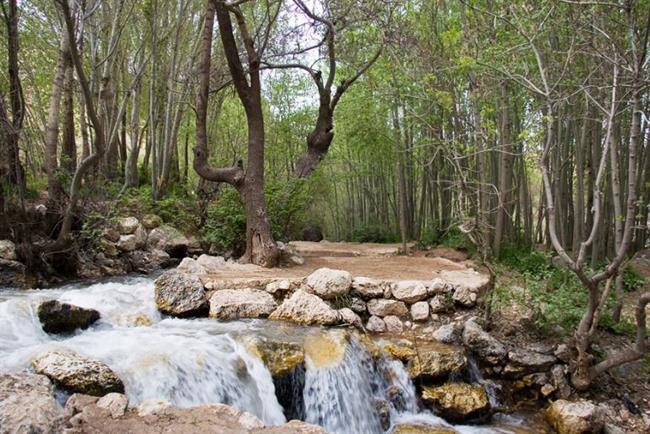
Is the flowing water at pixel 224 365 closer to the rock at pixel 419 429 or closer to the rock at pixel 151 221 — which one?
the rock at pixel 419 429

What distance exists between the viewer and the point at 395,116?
38.8ft

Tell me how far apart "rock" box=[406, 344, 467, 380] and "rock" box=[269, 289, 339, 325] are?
1.07m

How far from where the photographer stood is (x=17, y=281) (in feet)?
21.4

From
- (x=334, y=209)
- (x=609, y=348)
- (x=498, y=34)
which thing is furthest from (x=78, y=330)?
(x=334, y=209)

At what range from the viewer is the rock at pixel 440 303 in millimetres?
6000

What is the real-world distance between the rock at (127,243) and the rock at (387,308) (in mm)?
5144

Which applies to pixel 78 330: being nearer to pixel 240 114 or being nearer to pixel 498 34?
pixel 498 34

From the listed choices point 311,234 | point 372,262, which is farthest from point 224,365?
point 311,234

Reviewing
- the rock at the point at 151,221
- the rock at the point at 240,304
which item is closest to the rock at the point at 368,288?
the rock at the point at 240,304

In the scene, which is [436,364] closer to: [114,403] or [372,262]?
[114,403]

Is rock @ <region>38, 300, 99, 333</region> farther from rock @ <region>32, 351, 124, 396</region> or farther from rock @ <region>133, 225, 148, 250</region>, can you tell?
rock @ <region>133, 225, 148, 250</region>

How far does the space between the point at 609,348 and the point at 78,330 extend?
5932mm

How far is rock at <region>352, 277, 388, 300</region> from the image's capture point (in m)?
6.14

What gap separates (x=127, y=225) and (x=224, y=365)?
592 centimetres
